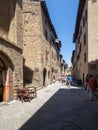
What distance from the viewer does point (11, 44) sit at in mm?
15281

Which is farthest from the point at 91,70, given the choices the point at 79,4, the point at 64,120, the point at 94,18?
the point at 64,120

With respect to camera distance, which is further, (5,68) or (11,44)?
(11,44)

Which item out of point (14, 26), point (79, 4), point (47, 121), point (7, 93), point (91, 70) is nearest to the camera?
point (47, 121)

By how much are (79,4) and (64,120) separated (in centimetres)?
2599

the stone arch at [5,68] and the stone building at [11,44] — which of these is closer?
the stone arch at [5,68]

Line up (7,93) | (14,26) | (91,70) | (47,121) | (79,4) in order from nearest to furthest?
(47,121) < (7,93) < (14,26) < (91,70) < (79,4)

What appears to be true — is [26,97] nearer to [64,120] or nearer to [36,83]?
[64,120]

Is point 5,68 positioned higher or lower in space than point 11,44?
lower

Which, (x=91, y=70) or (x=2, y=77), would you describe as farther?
(x=91, y=70)

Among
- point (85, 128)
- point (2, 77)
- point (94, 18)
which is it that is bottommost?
point (85, 128)

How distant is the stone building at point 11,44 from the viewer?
15.1m

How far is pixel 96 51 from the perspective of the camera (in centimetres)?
2684

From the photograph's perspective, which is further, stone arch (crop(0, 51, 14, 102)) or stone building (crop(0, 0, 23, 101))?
stone building (crop(0, 0, 23, 101))

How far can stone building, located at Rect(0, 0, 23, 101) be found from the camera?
1509 cm
